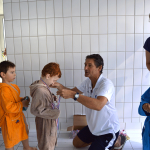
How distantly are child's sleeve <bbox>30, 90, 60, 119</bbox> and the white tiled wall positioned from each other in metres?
0.77

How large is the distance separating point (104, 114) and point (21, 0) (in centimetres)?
183

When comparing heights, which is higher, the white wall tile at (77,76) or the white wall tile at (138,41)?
the white wall tile at (138,41)

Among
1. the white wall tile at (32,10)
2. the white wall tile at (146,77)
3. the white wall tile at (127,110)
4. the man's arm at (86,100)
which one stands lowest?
the white wall tile at (127,110)

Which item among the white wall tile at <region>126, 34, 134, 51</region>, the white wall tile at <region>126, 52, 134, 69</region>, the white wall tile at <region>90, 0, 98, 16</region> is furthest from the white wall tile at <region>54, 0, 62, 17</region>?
the white wall tile at <region>126, 52, 134, 69</region>

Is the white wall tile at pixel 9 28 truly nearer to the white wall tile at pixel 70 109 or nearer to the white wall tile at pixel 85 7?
the white wall tile at pixel 85 7

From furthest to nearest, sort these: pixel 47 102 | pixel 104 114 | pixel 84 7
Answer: pixel 84 7 < pixel 104 114 < pixel 47 102

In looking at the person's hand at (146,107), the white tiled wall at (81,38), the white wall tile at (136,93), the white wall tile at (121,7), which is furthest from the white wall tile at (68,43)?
the person's hand at (146,107)

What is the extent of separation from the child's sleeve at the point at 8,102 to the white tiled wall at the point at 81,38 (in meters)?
0.64

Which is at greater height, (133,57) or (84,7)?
(84,7)

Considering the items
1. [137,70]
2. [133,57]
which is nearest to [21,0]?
[133,57]

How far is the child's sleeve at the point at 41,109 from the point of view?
1.38 meters

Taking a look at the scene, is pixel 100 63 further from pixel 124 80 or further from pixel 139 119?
pixel 139 119

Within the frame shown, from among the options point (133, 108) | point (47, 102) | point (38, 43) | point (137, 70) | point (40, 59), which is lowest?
point (133, 108)

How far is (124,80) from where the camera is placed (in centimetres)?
212
